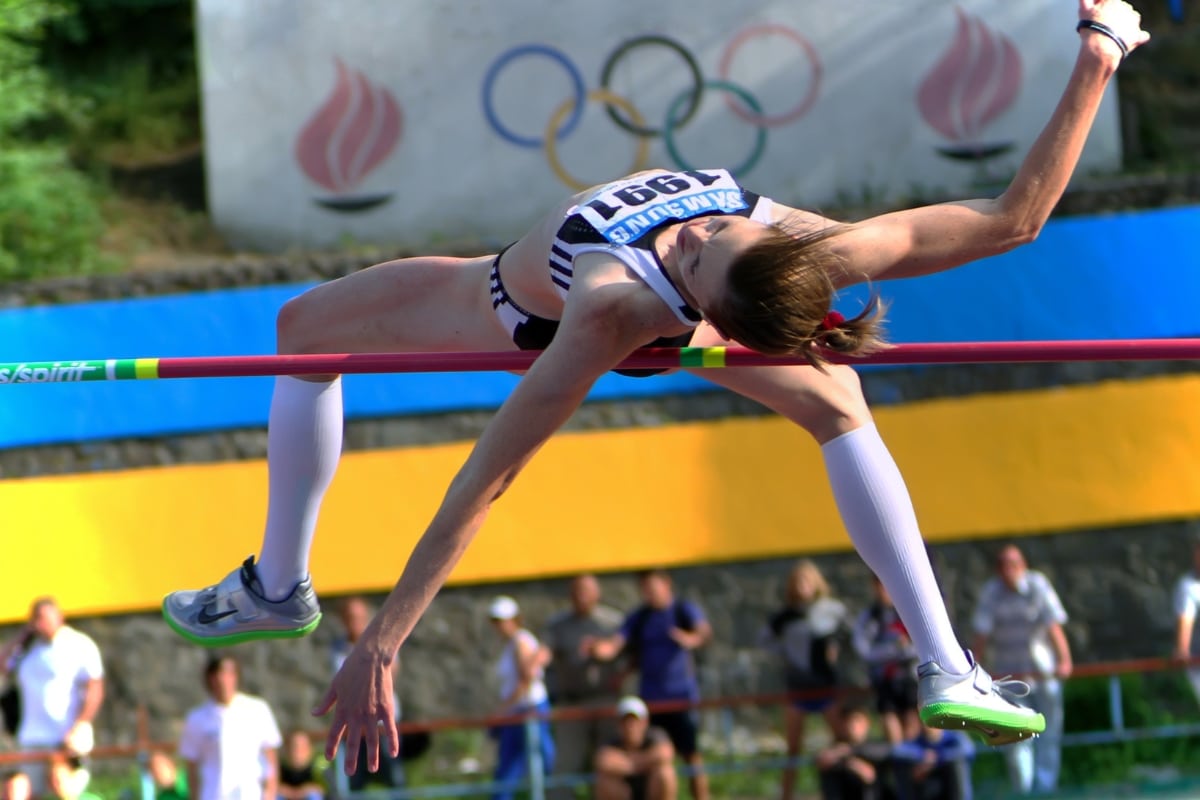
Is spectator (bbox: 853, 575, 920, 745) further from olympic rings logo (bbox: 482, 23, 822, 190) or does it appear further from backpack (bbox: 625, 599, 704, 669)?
olympic rings logo (bbox: 482, 23, 822, 190)

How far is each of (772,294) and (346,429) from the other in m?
6.90

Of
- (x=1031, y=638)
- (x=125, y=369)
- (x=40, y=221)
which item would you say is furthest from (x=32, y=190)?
(x=125, y=369)

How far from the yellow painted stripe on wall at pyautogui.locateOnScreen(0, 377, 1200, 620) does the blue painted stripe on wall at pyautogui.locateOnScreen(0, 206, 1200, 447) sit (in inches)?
11.5

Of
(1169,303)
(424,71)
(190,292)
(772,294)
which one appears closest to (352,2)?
(424,71)

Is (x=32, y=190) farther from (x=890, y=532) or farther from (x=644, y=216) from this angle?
(x=890, y=532)

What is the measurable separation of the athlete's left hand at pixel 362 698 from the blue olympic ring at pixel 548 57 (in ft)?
26.1

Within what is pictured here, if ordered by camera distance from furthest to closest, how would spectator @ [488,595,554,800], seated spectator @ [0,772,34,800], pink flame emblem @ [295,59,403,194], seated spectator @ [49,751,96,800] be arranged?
pink flame emblem @ [295,59,403,194], spectator @ [488,595,554,800], seated spectator @ [49,751,96,800], seated spectator @ [0,772,34,800]

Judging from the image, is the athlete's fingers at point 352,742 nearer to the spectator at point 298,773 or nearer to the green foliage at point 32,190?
the spectator at point 298,773

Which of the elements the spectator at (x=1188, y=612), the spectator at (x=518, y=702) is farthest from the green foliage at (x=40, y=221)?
the spectator at (x=1188, y=612)

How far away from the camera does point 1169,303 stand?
389 inches

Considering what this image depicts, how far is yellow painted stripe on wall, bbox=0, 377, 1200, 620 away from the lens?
31.1 ft

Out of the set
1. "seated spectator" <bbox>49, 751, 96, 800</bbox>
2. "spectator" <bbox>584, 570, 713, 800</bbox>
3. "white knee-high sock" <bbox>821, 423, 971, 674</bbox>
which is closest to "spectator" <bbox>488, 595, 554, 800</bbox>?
"spectator" <bbox>584, 570, 713, 800</bbox>

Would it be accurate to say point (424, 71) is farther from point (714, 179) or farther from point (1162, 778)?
point (714, 179)

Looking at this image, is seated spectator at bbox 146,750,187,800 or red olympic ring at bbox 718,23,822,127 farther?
red olympic ring at bbox 718,23,822,127
